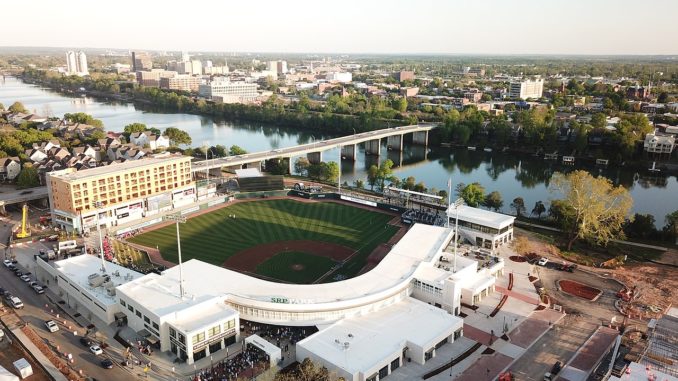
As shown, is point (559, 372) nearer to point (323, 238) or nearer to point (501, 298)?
point (501, 298)

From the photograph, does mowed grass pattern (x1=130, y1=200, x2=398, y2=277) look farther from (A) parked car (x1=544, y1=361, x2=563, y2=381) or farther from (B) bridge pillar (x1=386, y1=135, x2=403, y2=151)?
(B) bridge pillar (x1=386, y1=135, x2=403, y2=151)

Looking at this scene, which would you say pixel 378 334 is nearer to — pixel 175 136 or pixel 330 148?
pixel 330 148

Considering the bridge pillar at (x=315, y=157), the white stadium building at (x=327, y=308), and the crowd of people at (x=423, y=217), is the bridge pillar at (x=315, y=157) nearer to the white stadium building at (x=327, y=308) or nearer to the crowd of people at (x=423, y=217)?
the crowd of people at (x=423, y=217)

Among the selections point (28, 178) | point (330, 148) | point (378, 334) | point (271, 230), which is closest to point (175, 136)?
point (330, 148)

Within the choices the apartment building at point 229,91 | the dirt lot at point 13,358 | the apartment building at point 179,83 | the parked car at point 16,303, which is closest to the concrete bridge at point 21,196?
the parked car at point 16,303

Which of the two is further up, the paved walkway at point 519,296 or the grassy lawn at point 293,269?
the grassy lawn at point 293,269
